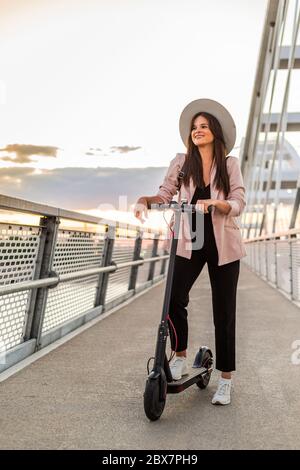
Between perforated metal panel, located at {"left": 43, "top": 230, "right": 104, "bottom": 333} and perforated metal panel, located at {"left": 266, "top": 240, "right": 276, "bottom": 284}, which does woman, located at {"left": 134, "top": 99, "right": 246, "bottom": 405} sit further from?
perforated metal panel, located at {"left": 266, "top": 240, "right": 276, "bottom": 284}

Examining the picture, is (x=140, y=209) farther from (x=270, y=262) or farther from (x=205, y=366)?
(x=270, y=262)

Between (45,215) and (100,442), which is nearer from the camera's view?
(100,442)

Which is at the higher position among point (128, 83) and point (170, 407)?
point (128, 83)

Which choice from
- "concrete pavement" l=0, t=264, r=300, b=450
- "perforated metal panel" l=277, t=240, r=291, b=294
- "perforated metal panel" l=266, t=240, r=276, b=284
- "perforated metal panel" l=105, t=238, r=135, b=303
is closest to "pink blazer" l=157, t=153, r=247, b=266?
"concrete pavement" l=0, t=264, r=300, b=450

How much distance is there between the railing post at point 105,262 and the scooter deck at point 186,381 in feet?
10.9

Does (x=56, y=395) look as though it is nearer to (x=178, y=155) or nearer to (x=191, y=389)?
(x=191, y=389)

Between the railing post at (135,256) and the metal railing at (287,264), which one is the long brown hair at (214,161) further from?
the railing post at (135,256)

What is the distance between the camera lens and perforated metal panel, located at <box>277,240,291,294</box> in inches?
351

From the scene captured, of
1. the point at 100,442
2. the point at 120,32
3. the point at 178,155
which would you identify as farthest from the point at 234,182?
the point at 120,32

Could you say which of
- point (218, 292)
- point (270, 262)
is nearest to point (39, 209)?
point (218, 292)

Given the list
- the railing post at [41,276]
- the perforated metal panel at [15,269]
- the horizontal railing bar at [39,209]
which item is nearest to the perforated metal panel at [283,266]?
the horizontal railing bar at [39,209]

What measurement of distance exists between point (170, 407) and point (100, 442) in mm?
652
